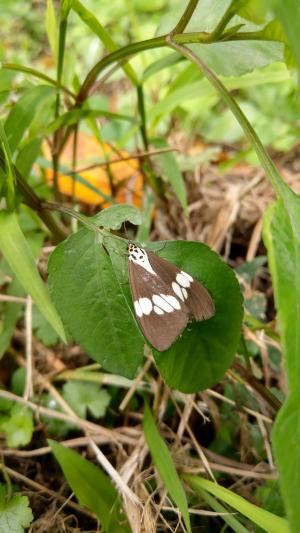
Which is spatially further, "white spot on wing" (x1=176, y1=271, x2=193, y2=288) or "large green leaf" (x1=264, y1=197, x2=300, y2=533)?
"white spot on wing" (x1=176, y1=271, x2=193, y2=288)

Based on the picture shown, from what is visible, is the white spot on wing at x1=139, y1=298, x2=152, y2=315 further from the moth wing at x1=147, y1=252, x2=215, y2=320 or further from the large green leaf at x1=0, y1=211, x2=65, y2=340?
the large green leaf at x1=0, y1=211, x2=65, y2=340

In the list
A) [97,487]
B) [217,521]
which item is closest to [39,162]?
[97,487]

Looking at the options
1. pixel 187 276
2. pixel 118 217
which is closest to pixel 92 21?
pixel 118 217

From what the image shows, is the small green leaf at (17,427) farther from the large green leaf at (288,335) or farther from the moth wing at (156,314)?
the large green leaf at (288,335)

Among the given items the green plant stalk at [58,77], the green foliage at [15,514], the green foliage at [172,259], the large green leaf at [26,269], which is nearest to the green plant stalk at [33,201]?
the green foliage at [172,259]

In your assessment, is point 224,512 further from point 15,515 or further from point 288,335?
point 288,335

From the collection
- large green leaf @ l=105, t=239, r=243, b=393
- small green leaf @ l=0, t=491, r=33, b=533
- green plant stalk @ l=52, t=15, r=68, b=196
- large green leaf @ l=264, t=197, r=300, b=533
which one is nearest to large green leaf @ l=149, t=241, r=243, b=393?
large green leaf @ l=105, t=239, r=243, b=393

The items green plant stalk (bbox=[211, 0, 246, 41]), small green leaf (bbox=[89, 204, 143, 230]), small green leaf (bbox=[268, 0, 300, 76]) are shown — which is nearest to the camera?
small green leaf (bbox=[268, 0, 300, 76])
